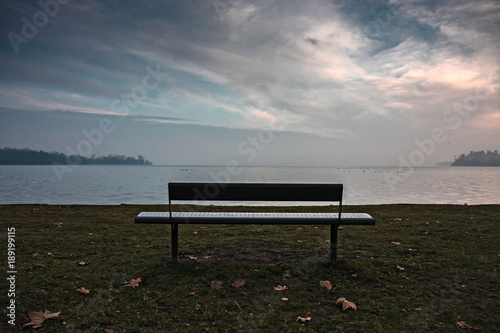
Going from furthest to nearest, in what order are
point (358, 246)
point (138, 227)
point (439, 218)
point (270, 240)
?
point (439, 218)
point (138, 227)
point (270, 240)
point (358, 246)

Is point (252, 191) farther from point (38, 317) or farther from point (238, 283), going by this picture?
point (38, 317)

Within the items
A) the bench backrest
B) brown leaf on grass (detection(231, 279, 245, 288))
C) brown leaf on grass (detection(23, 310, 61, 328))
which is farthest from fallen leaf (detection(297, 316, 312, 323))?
brown leaf on grass (detection(23, 310, 61, 328))

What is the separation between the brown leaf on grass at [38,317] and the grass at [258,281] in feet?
0.24

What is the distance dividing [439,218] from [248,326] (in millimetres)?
9339

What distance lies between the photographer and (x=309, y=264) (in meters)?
5.33

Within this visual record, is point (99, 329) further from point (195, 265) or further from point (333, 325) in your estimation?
point (333, 325)

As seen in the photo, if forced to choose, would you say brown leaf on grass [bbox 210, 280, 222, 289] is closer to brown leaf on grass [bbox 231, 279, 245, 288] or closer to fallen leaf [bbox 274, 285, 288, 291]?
brown leaf on grass [bbox 231, 279, 245, 288]

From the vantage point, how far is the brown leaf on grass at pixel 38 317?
3.39 metres

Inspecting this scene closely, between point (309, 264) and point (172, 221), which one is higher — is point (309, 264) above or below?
below

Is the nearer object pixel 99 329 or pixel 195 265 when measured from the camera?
pixel 99 329

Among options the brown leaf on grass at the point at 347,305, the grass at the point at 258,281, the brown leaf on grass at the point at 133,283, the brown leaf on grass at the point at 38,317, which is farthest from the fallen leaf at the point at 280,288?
the brown leaf on grass at the point at 38,317

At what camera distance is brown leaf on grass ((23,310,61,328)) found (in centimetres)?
339

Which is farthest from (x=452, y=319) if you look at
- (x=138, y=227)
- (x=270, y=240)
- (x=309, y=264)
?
(x=138, y=227)

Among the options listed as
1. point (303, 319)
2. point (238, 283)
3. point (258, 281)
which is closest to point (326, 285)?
point (258, 281)
